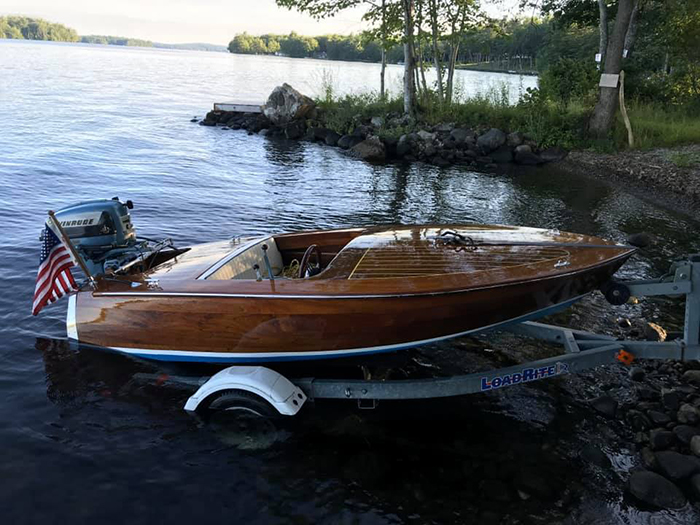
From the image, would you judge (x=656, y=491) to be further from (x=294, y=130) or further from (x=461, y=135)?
(x=294, y=130)

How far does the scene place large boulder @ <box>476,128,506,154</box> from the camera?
672 inches

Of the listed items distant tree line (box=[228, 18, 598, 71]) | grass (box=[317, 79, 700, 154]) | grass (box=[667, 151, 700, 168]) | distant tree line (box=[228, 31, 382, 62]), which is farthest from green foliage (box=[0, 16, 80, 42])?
grass (box=[667, 151, 700, 168])

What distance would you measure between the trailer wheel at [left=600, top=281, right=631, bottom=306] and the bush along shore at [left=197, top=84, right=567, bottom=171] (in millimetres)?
12177

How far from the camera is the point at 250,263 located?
17.9 feet

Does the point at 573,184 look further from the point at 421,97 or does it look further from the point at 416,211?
Answer: the point at 421,97

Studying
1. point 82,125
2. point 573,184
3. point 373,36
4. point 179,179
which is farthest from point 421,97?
point 82,125

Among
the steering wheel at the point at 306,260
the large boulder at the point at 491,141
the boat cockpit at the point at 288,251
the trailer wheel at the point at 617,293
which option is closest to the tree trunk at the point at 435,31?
the large boulder at the point at 491,141

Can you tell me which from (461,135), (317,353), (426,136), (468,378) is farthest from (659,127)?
(317,353)

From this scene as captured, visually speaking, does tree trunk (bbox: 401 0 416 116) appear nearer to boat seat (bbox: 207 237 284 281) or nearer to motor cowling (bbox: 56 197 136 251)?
boat seat (bbox: 207 237 284 281)

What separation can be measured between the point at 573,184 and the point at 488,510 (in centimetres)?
1197

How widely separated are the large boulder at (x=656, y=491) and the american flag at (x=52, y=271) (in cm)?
473

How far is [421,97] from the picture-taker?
821 inches

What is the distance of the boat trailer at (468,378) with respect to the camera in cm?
395

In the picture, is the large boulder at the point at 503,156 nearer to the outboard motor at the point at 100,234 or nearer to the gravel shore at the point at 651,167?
the gravel shore at the point at 651,167
